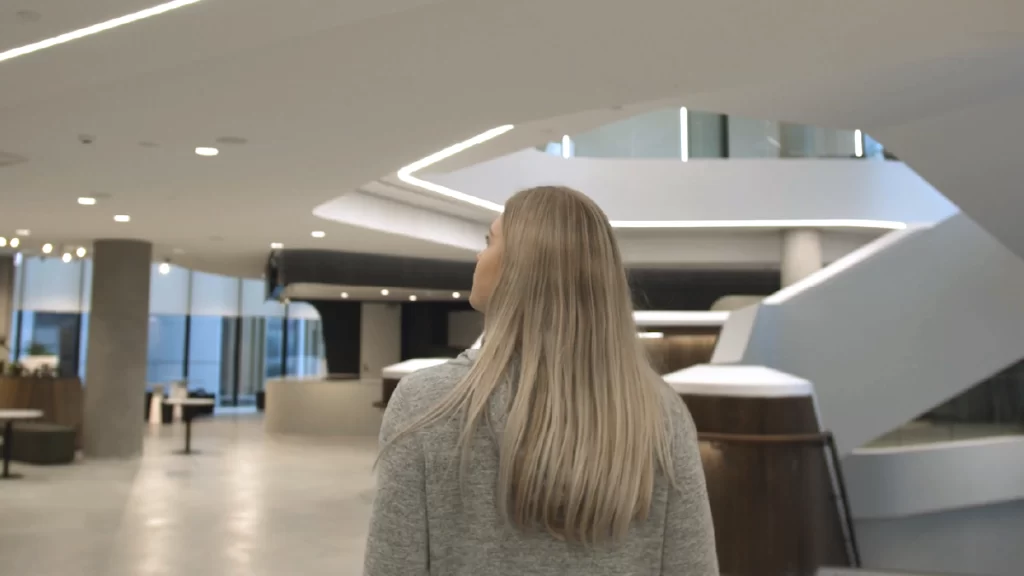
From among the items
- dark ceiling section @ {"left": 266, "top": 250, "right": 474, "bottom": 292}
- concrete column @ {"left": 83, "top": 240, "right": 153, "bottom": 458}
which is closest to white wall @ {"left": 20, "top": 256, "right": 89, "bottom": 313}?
concrete column @ {"left": 83, "top": 240, "right": 153, "bottom": 458}

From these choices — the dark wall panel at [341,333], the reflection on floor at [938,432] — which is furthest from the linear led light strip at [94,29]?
the dark wall panel at [341,333]

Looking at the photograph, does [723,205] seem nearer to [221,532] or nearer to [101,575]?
[221,532]

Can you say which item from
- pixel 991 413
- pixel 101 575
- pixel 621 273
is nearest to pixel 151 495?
pixel 101 575

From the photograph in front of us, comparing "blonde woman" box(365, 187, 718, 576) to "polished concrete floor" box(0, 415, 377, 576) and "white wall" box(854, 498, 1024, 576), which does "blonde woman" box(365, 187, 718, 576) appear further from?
"white wall" box(854, 498, 1024, 576)

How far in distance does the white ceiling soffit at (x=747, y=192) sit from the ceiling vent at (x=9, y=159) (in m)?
9.23

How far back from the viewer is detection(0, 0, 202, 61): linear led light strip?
170 inches

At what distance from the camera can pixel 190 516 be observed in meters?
9.11

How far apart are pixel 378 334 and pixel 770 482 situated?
1878 cm

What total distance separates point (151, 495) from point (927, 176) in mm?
9025

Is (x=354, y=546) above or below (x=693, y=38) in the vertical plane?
below

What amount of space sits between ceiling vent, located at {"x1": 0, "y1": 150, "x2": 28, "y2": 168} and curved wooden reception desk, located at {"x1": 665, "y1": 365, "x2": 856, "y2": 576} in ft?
22.0

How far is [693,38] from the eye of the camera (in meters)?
5.10

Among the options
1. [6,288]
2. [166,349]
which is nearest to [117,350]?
[6,288]

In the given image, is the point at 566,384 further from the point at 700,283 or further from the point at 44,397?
the point at 700,283
